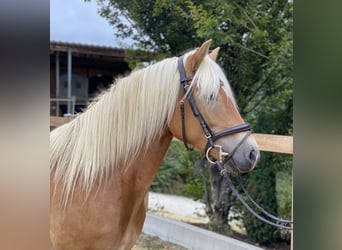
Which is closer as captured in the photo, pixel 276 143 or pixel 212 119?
pixel 212 119

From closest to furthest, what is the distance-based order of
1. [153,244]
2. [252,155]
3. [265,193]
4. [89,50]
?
[252,155], [265,193], [153,244], [89,50]

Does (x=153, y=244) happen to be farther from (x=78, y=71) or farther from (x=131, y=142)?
(x=78, y=71)

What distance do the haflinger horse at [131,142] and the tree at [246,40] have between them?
103 cm

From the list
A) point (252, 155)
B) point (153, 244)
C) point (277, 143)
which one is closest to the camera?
point (252, 155)

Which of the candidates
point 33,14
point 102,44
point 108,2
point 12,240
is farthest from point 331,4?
point 102,44

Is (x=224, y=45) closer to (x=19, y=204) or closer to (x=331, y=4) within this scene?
(x=331, y=4)

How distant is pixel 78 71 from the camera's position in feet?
13.4

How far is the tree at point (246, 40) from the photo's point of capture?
2070mm

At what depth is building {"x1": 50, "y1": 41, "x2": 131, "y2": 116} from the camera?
3.34 metres

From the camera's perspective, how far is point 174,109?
3.69 ft

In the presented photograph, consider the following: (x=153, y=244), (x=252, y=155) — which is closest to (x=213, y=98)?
(x=252, y=155)

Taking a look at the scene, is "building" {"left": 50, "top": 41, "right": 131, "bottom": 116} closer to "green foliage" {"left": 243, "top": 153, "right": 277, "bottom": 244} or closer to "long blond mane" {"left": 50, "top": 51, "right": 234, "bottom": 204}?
"green foliage" {"left": 243, "top": 153, "right": 277, "bottom": 244}

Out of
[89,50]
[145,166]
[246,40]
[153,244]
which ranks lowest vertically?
[153,244]

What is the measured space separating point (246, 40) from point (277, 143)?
0.80 meters
